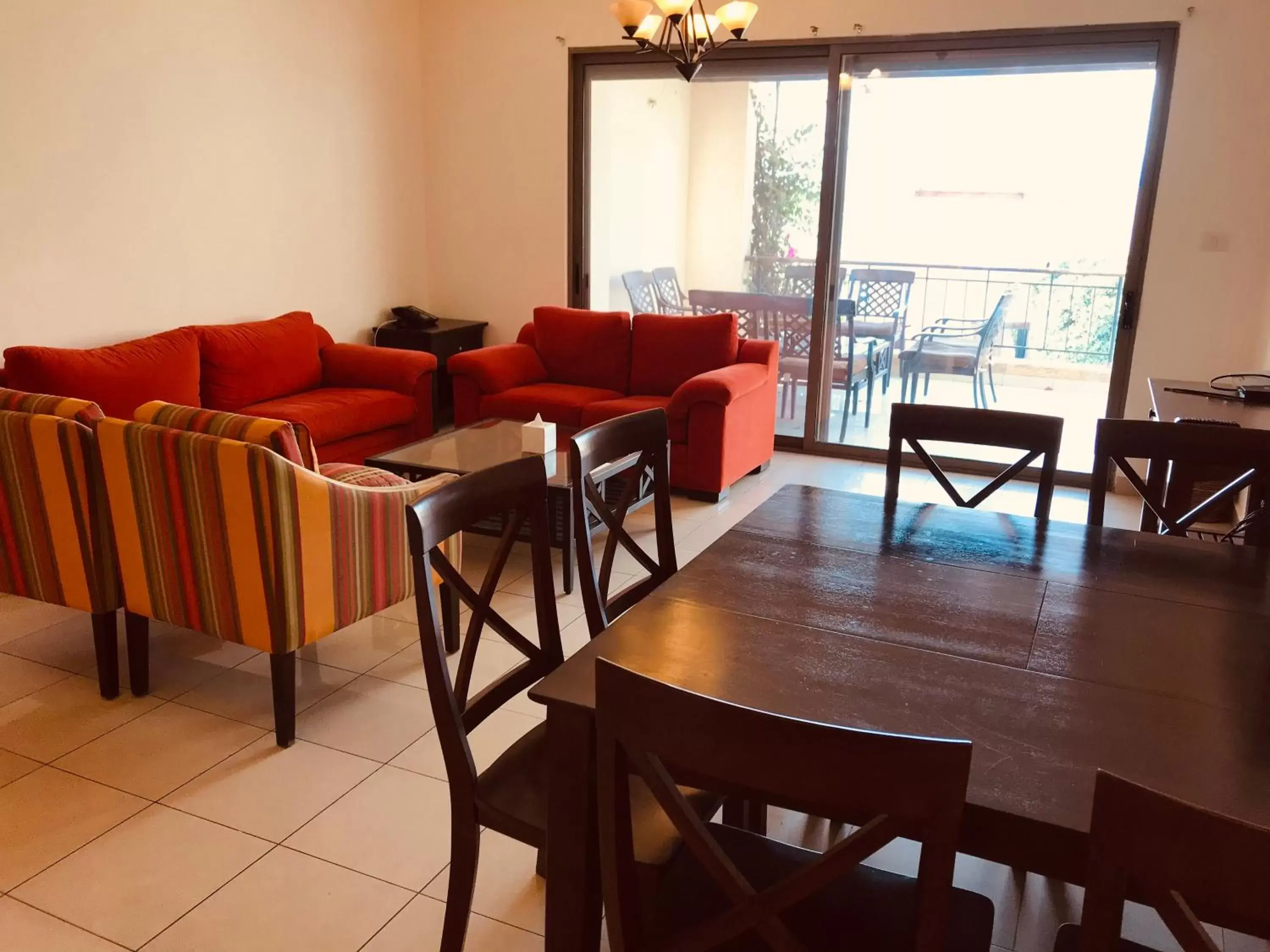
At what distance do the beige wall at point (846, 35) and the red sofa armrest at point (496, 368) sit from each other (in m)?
1.06

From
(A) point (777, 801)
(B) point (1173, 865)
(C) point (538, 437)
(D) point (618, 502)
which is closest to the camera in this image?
(B) point (1173, 865)

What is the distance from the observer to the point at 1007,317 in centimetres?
572

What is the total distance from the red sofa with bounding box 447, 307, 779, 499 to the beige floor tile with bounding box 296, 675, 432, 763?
2.20 metres

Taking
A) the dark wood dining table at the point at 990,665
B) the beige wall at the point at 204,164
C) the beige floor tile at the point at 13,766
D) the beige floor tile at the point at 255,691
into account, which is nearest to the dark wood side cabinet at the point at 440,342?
the beige wall at the point at 204,164

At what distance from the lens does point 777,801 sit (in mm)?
1149

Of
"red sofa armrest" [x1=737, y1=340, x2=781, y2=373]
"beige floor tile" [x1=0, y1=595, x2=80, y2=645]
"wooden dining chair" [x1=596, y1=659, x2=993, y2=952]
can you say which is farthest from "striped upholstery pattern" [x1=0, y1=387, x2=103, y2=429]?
"red sofa armrest" [x1=737, y1=340, x2=781, y2=373]

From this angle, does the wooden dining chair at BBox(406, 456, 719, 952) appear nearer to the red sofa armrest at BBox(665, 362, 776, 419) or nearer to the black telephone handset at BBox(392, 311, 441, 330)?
the red sofa armrest at BBox(665, 362, 776, 419)

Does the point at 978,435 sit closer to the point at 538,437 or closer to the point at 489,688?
the point at 489,688

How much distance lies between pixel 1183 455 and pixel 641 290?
14.7 feet

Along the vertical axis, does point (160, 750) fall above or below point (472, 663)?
below

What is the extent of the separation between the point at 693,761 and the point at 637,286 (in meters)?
5.66

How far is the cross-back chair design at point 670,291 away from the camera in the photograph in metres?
6.44

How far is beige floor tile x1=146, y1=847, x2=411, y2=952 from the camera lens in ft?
6.52

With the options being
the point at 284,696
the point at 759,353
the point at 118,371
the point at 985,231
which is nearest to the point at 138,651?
the point at 284,696
